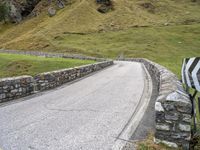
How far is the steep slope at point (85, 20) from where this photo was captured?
72.8m

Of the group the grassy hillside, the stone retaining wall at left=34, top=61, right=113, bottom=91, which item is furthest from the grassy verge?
the grassy hillside

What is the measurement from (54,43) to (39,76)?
54.6 m

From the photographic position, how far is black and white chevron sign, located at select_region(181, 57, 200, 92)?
272 inches

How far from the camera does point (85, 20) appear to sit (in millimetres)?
83500

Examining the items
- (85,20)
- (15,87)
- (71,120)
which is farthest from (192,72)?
(85,20)

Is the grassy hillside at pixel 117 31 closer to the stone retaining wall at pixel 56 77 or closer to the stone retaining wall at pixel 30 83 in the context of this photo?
the stone retaining wall at pixel 56 77

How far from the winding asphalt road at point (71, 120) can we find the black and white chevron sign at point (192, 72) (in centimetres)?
196

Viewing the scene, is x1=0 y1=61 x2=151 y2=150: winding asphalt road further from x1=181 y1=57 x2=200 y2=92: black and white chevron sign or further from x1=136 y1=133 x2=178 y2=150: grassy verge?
x1=181 y1=57 x2=200 y2=92: black and white chevron sign

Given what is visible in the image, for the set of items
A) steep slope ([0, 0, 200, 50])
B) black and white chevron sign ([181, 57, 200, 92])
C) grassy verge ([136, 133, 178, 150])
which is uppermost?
steep slope ([0, 0, 200, 50])

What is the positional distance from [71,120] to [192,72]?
378 cm

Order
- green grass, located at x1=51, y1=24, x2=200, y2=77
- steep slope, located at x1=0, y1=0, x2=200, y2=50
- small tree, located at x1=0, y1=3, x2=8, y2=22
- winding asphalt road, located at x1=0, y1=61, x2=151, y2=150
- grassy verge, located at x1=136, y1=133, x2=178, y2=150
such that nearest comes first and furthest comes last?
1. grassy verge, located at x1=136, y1=133, x2=178, y2=150
2. winding asphalt road, located at x1=0, y1=61, x2=151, y2=150
3. green grass, located at x1=51, y1=24, x2=200, y2=77
4. steep slope, located at x1=0, y1=0, x2=200, y2=50
5. small tree, located at x1=0, y1=3, x2=8, y2=22

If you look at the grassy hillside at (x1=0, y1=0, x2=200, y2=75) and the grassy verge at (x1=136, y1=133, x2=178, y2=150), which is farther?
the grassy hillside at (x1=0, y1=0, x2=200, y2=75)

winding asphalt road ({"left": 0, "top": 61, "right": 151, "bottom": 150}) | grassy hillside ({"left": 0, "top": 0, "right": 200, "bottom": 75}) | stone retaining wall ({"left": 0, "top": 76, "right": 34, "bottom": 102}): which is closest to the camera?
winding asphalt road ({"left": 0, "top": 61, "right": 151, "bottom": 150})

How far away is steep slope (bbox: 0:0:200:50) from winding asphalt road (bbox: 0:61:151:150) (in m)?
52.9
